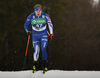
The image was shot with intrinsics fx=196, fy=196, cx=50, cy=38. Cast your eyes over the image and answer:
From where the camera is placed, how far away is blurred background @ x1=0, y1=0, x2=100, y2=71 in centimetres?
1678

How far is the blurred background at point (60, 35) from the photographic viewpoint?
55.0 feet

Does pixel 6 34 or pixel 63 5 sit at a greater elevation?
pixel 63 5

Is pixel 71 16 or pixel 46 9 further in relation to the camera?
pixel 71 16

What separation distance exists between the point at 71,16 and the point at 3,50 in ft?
41.1

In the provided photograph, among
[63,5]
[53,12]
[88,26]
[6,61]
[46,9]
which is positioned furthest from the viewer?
[88,26]

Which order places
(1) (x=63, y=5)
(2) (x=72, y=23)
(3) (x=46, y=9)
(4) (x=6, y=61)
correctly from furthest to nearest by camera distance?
(2) (x=72, y=23) < (1) (x=63, y=5) < (3) (x=46, y=9) < (4) (x=6, y=61)

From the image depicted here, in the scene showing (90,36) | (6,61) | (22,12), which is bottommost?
(6,61)

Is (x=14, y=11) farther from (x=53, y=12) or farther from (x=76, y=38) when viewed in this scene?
(x=76, y=38)

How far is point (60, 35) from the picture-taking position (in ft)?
86.6

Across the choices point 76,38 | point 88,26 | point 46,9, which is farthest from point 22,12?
point 88,26

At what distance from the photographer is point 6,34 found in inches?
808

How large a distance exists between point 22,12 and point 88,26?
47.4 ft

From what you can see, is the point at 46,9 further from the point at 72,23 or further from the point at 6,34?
the point at 72,23

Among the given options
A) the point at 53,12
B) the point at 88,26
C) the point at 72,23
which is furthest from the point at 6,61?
the point at 88,26
